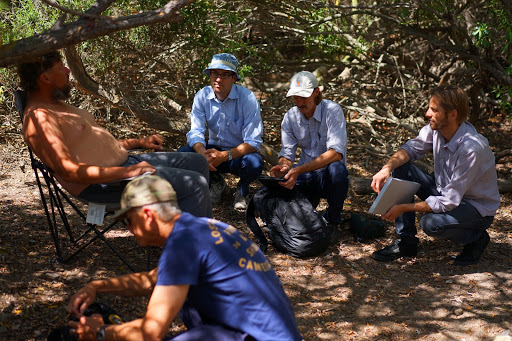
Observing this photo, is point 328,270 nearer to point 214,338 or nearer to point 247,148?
point 247,148

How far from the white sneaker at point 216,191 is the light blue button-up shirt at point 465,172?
6.49ft

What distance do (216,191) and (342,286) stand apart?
5.79ft

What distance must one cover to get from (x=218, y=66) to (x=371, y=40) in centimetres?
307

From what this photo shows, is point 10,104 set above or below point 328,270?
above

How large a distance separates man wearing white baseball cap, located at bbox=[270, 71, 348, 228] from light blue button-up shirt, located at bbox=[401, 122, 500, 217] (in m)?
0.73

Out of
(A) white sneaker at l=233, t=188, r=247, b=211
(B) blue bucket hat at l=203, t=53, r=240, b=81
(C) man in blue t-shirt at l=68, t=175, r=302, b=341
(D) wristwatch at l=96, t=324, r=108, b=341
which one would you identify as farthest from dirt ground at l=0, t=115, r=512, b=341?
(B) blue bucket hat at l=203, t=53, r=240, b=81

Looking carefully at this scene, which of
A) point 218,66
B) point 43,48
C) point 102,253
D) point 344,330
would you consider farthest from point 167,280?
point 218,66

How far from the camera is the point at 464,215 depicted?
13.4 feet

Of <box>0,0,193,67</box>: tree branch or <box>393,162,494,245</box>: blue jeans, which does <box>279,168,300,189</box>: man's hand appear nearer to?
<box>393,162,494,245</box>: blue jeans

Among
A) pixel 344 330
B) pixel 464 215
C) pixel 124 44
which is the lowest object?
pixel 344 330

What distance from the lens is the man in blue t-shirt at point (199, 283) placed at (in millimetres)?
2178

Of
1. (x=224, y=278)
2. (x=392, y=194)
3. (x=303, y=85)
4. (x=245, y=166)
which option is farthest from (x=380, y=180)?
(x=224, y=278)

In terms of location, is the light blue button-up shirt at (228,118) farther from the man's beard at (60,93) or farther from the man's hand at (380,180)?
the man's beard at (60,93)

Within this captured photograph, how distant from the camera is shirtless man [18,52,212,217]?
11.1ft
